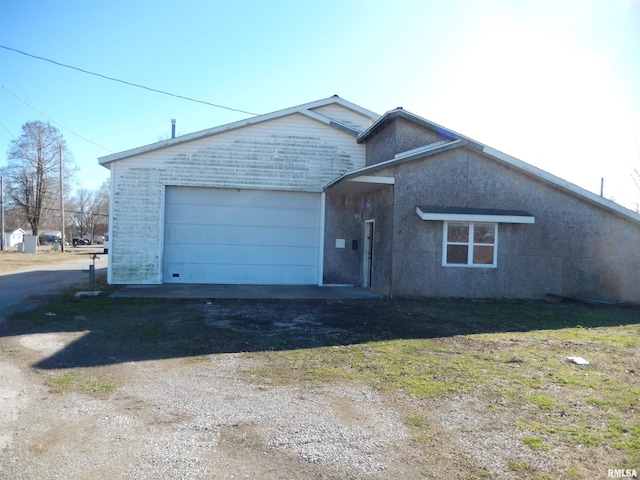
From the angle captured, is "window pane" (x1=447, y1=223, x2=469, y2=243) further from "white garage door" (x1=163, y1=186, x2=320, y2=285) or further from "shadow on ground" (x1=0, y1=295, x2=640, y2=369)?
"white garage door" (x1=163, y1=186, x2=320, y2=285)

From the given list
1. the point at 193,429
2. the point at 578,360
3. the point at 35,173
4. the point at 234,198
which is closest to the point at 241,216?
the point at 234,198

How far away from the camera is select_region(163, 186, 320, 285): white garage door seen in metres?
14.4

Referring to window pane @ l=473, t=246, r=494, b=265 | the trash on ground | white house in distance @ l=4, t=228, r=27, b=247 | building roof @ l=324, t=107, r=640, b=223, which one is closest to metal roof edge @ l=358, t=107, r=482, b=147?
building roof @ l=324, t=107, r=640, b=223

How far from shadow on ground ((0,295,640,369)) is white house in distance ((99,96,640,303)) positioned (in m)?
1.18

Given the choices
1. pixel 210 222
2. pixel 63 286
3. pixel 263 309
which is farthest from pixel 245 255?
pixel 63 286

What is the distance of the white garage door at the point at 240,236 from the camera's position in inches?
565

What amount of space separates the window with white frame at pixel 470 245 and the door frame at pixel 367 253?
2534 millimetres

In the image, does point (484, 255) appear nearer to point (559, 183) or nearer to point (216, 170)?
point (559, 183)

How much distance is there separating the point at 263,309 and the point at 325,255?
4828 mm

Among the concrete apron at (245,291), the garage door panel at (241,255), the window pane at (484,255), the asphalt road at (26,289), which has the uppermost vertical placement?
the window pane at (484,255)

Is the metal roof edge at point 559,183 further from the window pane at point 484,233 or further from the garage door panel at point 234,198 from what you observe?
the garage door panel at point 234,198

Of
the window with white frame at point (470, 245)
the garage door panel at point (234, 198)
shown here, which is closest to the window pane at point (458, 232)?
the window with white frame at point (470, 245)

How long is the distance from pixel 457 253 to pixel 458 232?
0.58m

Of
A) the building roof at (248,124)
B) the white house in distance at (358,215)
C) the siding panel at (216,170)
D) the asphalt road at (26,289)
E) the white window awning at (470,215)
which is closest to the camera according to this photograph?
the asphalt road at (26,289)
